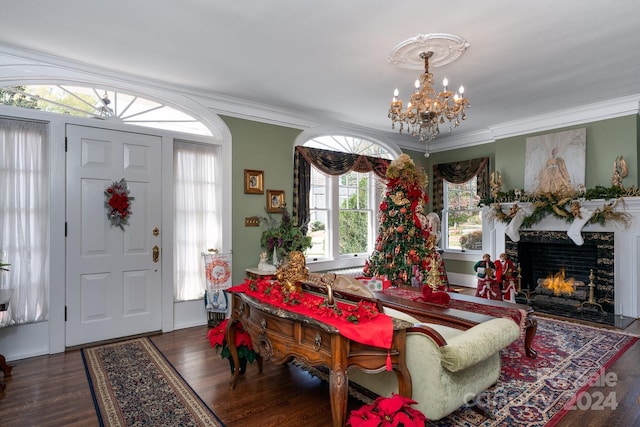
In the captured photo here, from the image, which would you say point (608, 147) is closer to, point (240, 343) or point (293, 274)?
point (293, 274)

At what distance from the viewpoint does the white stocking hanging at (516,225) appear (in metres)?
5.52

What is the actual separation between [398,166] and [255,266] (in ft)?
7.81

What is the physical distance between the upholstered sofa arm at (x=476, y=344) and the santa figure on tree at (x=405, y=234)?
2169 mm

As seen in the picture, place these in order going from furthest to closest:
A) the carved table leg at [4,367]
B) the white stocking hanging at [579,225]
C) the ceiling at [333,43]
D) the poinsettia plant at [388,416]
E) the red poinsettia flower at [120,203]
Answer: the white stocking hanging at [579,225], the red poinsettia flower at [120,203], the carved table leg at [4,367], the ceiling at [333,43], the poinsettia plant at [388,416]

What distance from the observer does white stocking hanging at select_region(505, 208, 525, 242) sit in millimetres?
5523

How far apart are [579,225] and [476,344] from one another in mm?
4026

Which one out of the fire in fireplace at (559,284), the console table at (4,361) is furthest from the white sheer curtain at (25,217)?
the fire in fireplace at (559,284)

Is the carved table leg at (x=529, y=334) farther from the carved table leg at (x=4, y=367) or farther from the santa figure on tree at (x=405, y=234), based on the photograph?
the carved table leg at (x=4, y=367)

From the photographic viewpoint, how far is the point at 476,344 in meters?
2.02

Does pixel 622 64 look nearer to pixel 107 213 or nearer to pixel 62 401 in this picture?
pixel 107 213

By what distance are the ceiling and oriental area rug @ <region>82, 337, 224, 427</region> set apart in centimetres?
294

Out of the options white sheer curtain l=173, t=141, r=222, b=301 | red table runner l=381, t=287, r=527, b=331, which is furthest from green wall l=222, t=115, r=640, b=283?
red table runner l=381, t=287, r=527, b=331

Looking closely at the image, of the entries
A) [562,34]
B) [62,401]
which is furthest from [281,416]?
[562,34]

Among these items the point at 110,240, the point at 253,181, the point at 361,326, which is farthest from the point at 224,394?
the point at 253,181
